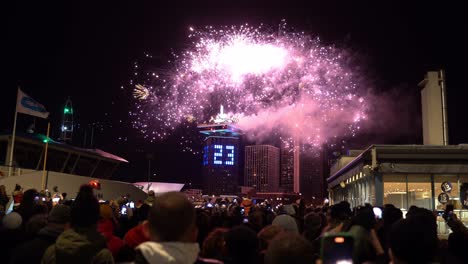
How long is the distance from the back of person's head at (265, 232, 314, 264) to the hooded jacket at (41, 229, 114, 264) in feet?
6.63

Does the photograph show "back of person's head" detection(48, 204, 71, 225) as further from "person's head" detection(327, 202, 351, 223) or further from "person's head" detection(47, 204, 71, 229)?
"person's head" detection(327, 202, 351, 223)

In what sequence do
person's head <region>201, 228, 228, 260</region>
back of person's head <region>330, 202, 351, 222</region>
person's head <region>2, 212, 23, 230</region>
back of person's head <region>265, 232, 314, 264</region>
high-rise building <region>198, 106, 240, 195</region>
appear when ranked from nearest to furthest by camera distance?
back of person's head <region>265, 232, 314, 264</region>, person's head <region>201, 228, 228, 260</region>, person's head <region>2, 212, 23, 230</region>, back of person's head <region>330, 202, 351, 222</region>, high-rise building <region>198, 106, 240, 195</region>

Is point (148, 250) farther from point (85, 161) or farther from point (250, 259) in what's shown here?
point (85, 161)

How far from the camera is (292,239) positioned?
9.55 ft

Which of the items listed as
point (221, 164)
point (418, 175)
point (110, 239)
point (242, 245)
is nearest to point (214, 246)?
point (242, 245)

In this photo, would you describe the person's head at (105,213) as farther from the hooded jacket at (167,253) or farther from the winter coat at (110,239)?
the hooded jacket at (167,253)

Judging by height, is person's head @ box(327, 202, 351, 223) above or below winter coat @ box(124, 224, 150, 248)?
above

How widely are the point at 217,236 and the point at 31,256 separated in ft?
6.61

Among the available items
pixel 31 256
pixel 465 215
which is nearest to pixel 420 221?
pixel 31 256

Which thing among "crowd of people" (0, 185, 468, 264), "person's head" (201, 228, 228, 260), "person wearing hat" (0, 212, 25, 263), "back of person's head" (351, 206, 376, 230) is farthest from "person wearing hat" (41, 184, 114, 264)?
"back of person's head" (351, 206, 376, 230)

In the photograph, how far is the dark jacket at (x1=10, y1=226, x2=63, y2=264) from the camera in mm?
4754

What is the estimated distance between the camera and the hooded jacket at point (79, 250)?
4207mm

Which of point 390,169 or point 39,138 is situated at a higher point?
point 39,138

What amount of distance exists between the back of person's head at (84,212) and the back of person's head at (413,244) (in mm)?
2919
